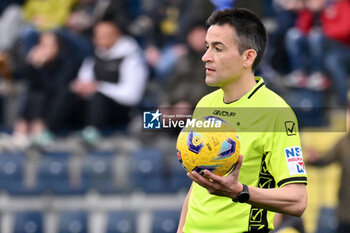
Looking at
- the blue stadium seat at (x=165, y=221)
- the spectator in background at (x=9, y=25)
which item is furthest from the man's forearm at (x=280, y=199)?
the spectator in background at (x=9, y=25)

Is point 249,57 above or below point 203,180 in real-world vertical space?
above

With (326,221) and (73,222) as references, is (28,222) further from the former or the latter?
(326,221)

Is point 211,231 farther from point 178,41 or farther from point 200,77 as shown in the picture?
point 178,41

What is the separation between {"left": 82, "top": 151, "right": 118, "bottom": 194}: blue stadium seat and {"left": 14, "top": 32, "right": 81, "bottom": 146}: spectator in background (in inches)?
30.3

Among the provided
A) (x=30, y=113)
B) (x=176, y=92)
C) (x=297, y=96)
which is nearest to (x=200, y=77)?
(x=176, y=92)

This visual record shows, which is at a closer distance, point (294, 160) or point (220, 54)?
point (294, 160)

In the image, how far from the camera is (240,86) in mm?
3951

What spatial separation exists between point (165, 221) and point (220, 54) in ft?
19.3

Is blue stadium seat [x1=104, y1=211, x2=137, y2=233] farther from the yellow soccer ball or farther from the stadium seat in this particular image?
the yellow soccer ball

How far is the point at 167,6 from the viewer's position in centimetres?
1154

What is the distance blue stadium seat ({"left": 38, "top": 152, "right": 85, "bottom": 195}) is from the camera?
10164 millimetres

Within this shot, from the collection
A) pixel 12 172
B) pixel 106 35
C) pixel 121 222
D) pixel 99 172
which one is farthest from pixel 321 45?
pixel 12 172

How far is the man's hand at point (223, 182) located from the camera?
11.2 ft

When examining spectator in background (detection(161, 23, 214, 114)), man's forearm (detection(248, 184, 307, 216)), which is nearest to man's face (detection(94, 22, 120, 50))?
spectator in background (detection(161, 23, 214, 114))
